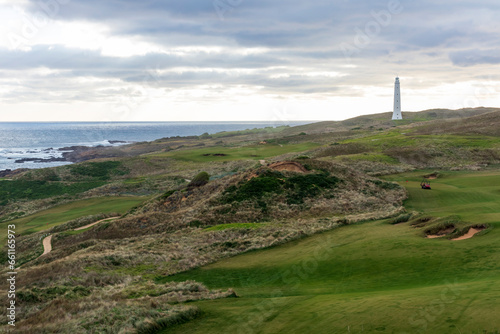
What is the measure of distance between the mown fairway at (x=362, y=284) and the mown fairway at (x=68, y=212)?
84.7 ft

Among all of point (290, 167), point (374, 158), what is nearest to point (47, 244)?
point (290, 167)

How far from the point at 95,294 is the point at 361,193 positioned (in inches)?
1101

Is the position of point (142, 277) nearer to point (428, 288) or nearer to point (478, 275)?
point (428, 288)

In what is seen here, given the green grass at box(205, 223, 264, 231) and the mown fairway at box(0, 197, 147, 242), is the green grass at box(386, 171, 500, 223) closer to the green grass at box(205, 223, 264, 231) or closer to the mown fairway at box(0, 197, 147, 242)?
the green grass at box(205, 223, 264, 231)

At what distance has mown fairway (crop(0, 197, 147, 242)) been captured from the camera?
3744 cm

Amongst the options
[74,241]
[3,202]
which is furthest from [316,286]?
[3,202]

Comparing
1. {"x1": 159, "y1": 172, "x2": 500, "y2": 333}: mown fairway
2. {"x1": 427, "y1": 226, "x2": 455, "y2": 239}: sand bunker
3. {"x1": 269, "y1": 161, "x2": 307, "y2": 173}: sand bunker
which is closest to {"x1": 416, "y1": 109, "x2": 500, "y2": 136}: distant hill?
{"x1": 269, "y1": 161, "x2": 307, "y2": 173}: sand bunker

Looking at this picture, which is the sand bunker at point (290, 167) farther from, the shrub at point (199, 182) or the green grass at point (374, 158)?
the green grass at point (374, 158)

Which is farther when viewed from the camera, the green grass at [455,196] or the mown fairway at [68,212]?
the mown fairway at [68,212]

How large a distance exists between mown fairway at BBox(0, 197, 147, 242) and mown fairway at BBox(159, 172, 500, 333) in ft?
84.7

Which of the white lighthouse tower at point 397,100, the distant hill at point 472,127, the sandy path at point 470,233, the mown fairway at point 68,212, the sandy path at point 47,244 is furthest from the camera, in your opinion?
the white lighthouse tower at point 397,100

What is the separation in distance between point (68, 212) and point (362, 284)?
127 feet

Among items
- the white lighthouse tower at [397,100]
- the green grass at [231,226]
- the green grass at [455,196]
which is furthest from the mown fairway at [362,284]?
the white lighthouse tower at [397,100]

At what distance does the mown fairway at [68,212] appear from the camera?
37.4 m
